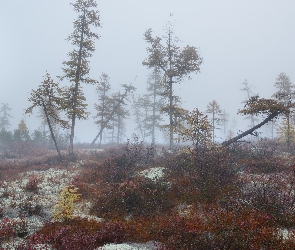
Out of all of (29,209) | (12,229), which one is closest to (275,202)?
(12,229)

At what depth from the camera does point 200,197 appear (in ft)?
35.1

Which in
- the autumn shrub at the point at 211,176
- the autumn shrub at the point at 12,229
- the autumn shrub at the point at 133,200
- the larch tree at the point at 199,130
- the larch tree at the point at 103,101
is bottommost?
the autumn shrub at the point at 12,229

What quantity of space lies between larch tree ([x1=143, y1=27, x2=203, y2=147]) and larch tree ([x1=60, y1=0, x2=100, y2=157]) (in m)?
5.57

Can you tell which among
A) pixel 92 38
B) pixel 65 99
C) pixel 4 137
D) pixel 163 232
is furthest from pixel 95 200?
pixel 4 137

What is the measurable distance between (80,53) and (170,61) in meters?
8.87

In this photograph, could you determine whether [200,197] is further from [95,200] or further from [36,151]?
[36,151]

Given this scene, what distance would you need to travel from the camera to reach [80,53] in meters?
23.0

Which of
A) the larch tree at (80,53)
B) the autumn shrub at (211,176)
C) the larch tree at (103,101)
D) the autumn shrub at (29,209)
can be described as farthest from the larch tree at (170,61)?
the larch tree at (103,101)

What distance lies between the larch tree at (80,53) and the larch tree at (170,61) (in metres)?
5.57

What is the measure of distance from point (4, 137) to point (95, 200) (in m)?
27.3

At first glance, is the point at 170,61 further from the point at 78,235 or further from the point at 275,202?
the point at 78,235

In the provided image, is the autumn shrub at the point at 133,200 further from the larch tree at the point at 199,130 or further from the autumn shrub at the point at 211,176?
the larch tree at the point at 199,130

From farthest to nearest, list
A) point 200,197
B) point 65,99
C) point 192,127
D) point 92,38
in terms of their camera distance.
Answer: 1. point 92,38
2. point 65,99
3. point 192,127
4. point 200,197

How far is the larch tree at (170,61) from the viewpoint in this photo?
74.1 ft
